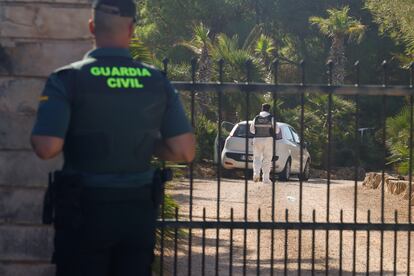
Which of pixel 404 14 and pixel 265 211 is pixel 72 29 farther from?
pixel 404 14

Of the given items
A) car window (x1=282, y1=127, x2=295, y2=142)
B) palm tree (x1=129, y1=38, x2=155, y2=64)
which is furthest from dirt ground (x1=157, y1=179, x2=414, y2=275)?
car window (x1=282, y1=127, x2=295, y2=142)

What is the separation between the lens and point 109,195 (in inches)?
173

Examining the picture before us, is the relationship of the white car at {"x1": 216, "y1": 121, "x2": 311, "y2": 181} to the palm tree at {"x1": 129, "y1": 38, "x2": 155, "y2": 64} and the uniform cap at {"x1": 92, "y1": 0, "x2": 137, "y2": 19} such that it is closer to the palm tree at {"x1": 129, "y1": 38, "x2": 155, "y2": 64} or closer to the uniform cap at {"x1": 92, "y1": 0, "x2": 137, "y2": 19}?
the palm tree at {"x1": 129, "y1": 38, "x2": 155, "y2": 64}

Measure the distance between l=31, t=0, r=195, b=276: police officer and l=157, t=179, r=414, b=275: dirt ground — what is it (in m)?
1.82

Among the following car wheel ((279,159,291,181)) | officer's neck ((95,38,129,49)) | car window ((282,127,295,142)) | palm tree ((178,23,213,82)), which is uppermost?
palm tree ((178,23,213,82))

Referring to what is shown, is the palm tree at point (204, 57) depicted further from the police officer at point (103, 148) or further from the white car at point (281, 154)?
the police officer at point (103, 148)

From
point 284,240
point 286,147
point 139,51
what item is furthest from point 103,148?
point 286,147

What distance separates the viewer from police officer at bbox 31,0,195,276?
435 centimetres

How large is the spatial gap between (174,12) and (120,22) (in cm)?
3652

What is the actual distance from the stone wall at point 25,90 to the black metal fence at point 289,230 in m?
0.66

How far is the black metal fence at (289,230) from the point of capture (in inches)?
243

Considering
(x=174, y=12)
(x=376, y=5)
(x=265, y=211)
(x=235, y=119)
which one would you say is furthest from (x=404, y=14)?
(x=174, y=12)

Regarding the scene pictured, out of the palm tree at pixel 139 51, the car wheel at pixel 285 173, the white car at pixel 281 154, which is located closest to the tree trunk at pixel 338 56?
the white car at pixel 281 154

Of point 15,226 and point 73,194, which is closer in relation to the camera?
point 73,194
